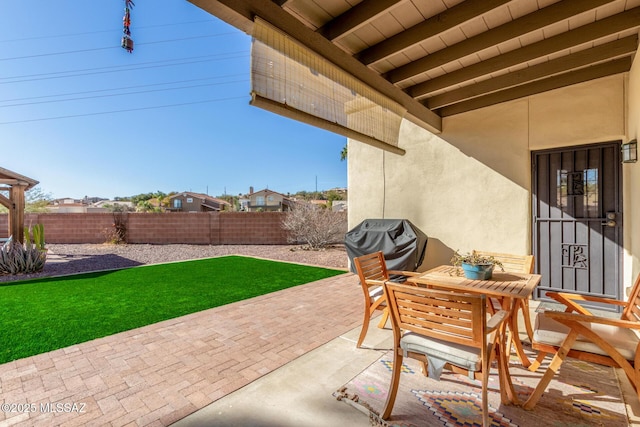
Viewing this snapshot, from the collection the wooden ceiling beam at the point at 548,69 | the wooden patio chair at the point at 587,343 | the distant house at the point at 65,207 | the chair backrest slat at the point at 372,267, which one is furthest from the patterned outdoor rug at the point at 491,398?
the distant house at the point at 65,207

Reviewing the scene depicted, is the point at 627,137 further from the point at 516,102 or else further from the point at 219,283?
the point at 219,283

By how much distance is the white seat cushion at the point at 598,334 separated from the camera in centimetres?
194

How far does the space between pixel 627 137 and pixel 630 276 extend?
5.62 ft

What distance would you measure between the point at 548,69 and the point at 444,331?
12.2ft

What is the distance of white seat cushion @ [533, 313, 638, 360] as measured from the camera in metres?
1.94

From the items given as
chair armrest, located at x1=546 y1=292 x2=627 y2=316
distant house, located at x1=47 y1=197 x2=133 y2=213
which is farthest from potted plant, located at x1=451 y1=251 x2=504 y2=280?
distant house, located at x1=47 y1=197 x2=133 y2=213

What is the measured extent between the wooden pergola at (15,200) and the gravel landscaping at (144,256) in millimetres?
1054

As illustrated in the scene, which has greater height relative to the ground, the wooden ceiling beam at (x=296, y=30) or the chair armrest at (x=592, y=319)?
the wooden ceiling beam at (x=296, y=30)

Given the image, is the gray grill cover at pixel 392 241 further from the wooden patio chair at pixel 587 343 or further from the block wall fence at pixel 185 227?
the block wall fence at pixel 185 227

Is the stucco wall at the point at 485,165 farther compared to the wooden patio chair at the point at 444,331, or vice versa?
the stucco wall at the point at 485,165

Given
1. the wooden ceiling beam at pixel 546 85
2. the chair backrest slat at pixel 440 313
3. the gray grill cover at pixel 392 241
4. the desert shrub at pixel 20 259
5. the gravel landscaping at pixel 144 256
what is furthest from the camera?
the gravel landscaping at pixel 144 256

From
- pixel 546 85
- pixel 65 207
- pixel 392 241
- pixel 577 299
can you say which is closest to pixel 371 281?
pixel 577 299

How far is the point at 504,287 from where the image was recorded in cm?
248

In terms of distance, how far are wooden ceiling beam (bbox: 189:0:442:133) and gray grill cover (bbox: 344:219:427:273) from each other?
2.10 metres
